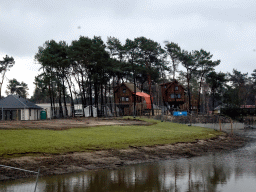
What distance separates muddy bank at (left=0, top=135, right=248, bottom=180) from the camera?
43.0ft

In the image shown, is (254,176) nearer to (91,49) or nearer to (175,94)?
(91,49)

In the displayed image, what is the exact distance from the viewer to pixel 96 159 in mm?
15789

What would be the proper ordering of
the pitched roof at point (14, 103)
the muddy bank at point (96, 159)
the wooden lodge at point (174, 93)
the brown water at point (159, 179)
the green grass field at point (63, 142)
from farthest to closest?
the wooden lodge at point (174, 93) → the pitched roof at point (14, 103) → the green grass field at point (63, 142) → the muddy bank at point (96, 159) → the brown water at point (159, 179)

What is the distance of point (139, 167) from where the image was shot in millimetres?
15406

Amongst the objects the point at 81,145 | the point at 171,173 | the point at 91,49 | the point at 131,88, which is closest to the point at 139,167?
the point at 171,173

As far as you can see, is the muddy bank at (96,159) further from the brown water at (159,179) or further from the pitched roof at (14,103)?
the pitched roof at (14,103)

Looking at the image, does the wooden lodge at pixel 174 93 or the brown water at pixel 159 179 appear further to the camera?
the wooden lodge at pixel 174 93

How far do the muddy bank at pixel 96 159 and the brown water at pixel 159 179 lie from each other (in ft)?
2.45

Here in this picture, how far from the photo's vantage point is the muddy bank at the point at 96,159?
1309 cm

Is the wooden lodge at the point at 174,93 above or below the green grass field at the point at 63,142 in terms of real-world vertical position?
above

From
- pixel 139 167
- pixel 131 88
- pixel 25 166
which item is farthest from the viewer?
pixel 131 88

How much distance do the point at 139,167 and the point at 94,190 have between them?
16.3 feet

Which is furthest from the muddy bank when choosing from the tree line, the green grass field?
the tree line

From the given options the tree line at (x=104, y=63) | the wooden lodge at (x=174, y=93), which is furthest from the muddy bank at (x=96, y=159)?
the wooden lodge at (x=174, y=93)
